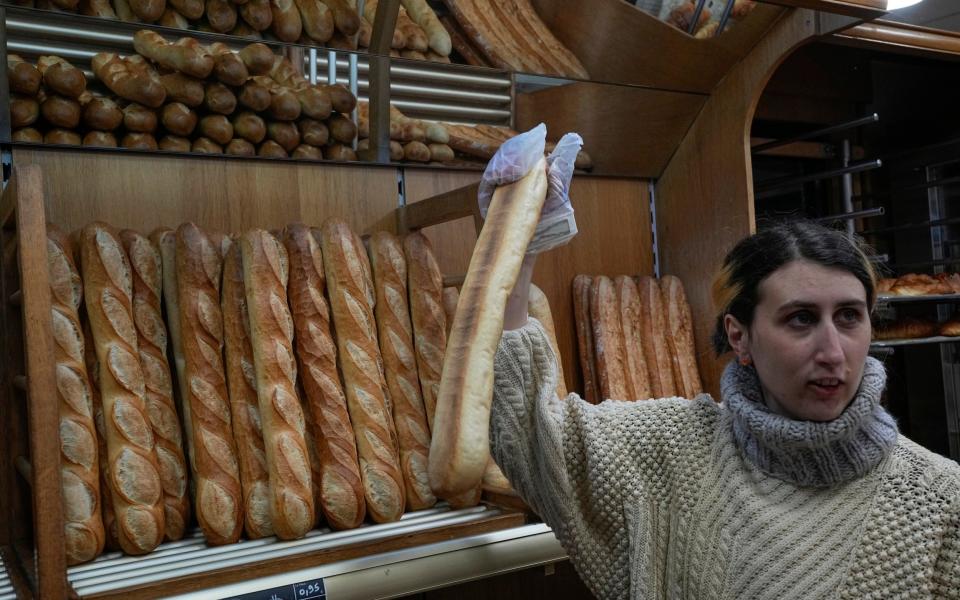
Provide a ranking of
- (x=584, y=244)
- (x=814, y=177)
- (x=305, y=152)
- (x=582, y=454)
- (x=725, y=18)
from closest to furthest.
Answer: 1. (x=582, y=454)
2. (x=305, y=152)
3. (x=725, y=18)
4. (x=584, y=244)
5. (x=814, y=177)

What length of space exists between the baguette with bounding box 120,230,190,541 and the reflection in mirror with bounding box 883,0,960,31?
325cm

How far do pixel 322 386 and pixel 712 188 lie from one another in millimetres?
1385

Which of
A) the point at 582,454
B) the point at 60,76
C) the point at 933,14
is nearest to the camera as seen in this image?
the point at 582,454

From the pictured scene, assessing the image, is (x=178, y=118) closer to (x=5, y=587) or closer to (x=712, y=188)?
(x=5, y=587)

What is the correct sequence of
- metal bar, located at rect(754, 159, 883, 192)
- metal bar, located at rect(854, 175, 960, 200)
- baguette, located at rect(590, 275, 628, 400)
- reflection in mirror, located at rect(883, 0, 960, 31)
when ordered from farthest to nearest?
reflection in mirror, located at rect(883, 0, 960, 31) → metal bar, located at rect(854, 175, 960, 200) → metal bar, located at rect(754, 159, 883, 192) → baguette, located at rect(590, 275, 628, 400)

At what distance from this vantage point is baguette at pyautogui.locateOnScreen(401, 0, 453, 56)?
221cm

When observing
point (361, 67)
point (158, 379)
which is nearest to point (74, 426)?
point (158, 379)

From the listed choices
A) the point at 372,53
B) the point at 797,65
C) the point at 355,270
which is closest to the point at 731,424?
the point at 355,270

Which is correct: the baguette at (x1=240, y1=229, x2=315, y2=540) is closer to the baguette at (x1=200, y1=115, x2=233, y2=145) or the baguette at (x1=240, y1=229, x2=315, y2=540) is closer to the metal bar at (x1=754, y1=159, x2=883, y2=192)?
the baguette at (x1=200, y1=115, x2=233, y2=145)

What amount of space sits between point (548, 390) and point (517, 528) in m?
0.38

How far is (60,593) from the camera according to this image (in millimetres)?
1318

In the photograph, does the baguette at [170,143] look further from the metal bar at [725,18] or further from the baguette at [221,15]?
the metal bar at [725,18]

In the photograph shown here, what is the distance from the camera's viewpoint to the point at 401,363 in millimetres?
1957

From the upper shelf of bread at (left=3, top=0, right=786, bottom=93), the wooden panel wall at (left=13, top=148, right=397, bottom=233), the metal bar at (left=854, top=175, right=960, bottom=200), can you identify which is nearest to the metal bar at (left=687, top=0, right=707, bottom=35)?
the upper shelf of bread at (left=3, top=0, right=786, bottom=93)
